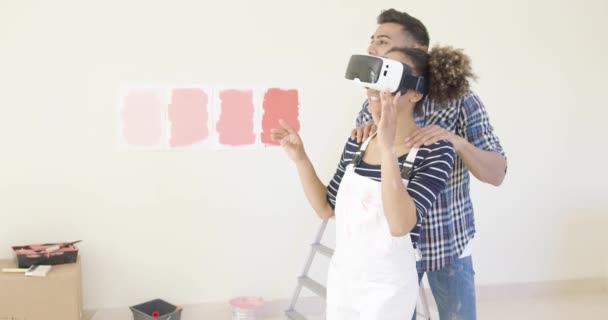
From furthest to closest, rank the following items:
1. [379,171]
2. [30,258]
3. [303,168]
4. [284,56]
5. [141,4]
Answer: [284,56], [141,4], [30,258], [303,168], [379,171]

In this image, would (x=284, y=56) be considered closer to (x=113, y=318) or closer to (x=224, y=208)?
(x=224, y=208)

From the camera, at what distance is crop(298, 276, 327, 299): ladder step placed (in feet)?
8.62

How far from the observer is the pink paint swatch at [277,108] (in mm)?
2938

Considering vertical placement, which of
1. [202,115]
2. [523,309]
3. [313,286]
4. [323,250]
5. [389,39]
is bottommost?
[523,309]

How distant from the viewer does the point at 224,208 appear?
9.68 feet

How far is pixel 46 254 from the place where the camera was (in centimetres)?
258

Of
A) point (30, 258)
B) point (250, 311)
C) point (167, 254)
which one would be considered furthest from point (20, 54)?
point (250, 311)

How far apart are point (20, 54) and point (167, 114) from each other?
0.74 metres

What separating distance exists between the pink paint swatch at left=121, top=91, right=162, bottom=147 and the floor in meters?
0.90

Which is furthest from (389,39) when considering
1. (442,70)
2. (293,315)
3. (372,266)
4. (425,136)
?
(293,315)

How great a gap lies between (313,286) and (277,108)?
952 millimetres

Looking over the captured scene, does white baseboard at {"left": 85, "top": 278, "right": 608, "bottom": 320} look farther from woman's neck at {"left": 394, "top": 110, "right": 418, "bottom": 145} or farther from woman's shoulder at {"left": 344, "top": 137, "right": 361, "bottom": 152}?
woman's neck at {"left": 394, "top": 110, "right": 418, "bottom": 145}

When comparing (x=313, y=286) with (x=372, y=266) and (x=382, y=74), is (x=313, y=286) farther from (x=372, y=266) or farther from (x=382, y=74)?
(x=382, y=74)

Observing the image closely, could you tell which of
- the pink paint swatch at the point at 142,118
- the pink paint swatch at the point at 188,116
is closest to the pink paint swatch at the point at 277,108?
the pink paint swatch at the point at 188,116
